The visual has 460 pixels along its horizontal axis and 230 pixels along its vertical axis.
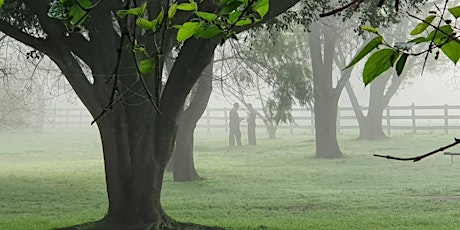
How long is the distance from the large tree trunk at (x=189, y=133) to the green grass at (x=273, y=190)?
48 cm

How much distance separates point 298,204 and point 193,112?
6.27 m

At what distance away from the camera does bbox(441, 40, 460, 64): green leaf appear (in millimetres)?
825

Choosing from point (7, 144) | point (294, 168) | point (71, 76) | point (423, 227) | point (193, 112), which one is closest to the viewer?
point (71, 76)

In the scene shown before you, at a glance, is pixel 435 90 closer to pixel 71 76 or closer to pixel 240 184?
pixel 240 184

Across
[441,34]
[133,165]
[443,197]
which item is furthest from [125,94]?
[441,34]

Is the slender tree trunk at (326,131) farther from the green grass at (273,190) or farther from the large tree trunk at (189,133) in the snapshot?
the large tree trunk at (189,133)

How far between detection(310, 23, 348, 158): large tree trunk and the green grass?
721mm

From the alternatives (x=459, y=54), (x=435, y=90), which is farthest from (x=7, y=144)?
(x=435, y=90)

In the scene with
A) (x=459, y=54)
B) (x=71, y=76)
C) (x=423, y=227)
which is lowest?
(x=423, y=227)

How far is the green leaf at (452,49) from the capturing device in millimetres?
825

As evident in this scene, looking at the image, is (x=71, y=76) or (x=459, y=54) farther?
(x=71, y=76)

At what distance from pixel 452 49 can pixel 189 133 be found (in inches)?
701

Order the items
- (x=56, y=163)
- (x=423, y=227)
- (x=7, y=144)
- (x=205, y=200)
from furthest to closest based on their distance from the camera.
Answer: (x=7, y=144) < (x=56, y=163) < (x=205, y=200) < (x=423, y=227)

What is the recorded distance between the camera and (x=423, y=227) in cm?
972
